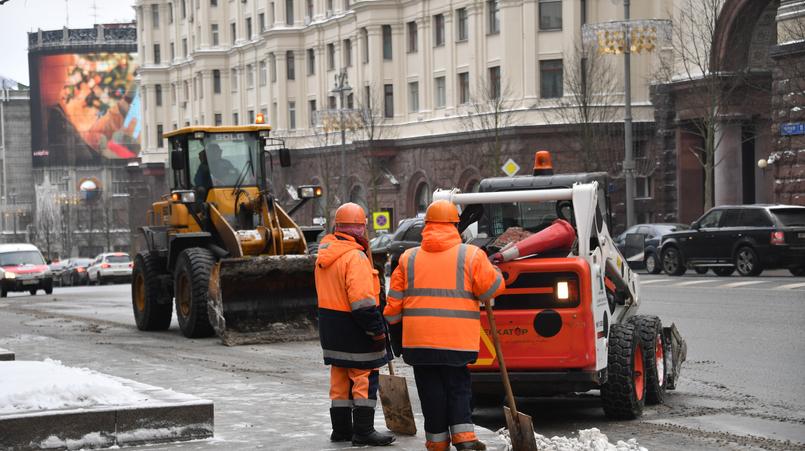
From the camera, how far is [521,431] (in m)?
9.00

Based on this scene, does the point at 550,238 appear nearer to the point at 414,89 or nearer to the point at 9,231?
the point at 414,89

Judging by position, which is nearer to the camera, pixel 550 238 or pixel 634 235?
pixel 550 238

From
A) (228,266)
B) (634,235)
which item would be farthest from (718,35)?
(228,266)

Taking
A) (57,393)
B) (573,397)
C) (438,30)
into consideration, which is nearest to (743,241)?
(573,397)

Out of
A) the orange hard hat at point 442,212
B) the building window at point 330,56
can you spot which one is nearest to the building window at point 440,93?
the building window at point 330,56

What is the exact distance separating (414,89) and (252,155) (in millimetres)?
42115

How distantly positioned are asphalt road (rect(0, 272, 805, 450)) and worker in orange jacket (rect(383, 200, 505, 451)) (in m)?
0.75

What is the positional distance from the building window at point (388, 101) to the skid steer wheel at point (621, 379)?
54224mm

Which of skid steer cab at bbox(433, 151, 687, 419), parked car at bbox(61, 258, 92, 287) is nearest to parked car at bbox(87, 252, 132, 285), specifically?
parked car at bbox(61, 258, 92, 287)

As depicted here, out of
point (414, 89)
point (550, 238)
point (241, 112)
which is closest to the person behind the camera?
point (550, 238)

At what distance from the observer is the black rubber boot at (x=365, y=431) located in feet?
30.9

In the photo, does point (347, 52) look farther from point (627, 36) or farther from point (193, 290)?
point (193, 290)

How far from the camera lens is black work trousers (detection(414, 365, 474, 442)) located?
884 cm

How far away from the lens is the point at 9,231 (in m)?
164
